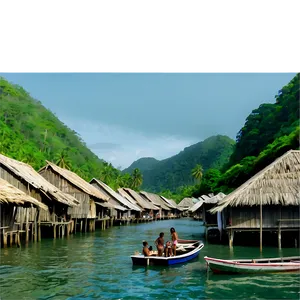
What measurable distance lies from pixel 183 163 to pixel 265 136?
299ft

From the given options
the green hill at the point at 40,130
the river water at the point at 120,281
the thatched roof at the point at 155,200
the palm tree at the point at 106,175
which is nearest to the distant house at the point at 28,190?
the river water at the point at 120,281

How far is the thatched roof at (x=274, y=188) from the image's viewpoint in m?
15.9

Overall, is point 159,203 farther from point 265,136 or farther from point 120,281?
point 120,281

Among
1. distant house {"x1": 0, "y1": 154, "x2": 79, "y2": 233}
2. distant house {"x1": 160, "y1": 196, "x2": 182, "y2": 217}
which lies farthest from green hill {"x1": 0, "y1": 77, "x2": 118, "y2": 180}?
distant house {"x1": 0, "y1": 154, "x2": 79, "y2": 233}

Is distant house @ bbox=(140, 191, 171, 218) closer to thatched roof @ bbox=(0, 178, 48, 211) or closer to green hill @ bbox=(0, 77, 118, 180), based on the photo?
green hill @ bbox=(0, 77, 118, 180)

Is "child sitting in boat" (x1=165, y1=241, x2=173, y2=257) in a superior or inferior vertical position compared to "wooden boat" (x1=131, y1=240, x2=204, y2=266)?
superior

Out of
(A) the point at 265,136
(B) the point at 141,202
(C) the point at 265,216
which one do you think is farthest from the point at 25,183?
(B) the point at 141,202

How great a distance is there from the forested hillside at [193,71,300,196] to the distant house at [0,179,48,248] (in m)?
15.1

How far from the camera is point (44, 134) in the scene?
2960 inches

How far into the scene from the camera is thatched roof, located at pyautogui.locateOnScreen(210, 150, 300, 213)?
15.9 meters
